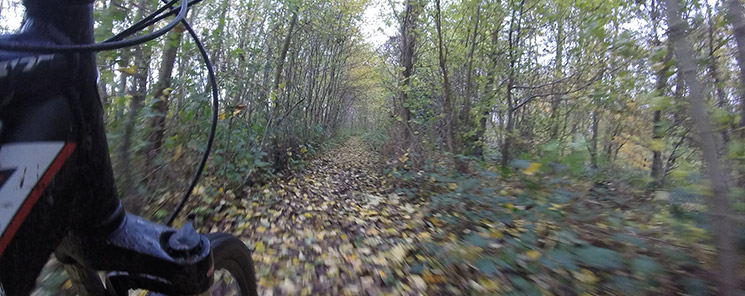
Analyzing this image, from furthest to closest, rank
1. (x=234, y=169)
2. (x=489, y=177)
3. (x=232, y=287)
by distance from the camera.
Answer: (x=234, y=169) < (x=489, y=177) < (x=232, y=287)

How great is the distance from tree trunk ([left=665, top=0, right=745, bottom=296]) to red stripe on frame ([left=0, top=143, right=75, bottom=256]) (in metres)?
2.55

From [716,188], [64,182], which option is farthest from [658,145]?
[64,182]

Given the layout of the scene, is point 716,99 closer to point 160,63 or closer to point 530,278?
point 530,278

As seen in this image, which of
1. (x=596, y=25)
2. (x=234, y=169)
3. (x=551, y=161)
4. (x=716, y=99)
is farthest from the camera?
(x=234, y=169)

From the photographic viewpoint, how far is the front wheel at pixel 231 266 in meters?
1.31

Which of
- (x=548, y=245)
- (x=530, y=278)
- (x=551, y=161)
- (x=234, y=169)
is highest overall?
(x=551, y=161)

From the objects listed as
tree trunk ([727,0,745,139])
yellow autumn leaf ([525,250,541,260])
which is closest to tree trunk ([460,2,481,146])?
yellow autumn leaf ([525,250,541,260])

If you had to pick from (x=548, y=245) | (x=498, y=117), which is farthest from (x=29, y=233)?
(x=498, y=117)

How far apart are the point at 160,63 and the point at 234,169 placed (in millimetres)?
1949

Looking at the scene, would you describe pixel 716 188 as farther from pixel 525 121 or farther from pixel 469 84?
pixel 525 121

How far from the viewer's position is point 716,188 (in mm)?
1631

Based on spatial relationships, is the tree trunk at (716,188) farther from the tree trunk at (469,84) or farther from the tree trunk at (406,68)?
the tree trunk at (406,68)

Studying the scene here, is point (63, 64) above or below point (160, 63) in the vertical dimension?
below

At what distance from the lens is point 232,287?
5.40 feet
